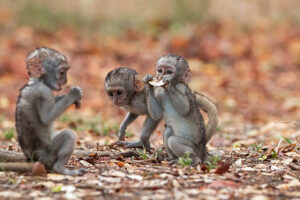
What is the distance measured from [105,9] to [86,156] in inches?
763

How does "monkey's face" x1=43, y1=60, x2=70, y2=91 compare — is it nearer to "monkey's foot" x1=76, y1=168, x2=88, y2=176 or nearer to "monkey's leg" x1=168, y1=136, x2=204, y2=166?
"monkey's foot" x1=76, y1=168, x2=88, y2=176

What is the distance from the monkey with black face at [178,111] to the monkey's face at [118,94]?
2.59 feet

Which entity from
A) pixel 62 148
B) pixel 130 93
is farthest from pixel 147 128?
pixel 62 148

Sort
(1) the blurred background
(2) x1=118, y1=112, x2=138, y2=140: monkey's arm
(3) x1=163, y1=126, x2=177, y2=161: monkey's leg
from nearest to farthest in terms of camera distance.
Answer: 1. (3) x1=163, y1=126, x2=177, y2=161: monkey's leg
2. (2) x1=118, y1=112, x2=138, y2=140: monkey's arm
3. (1) the blurred background

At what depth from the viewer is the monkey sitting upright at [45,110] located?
20.7 ft

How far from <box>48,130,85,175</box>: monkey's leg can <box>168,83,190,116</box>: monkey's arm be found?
1.64 m

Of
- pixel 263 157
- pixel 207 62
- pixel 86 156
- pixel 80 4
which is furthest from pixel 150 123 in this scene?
pixel 80 4

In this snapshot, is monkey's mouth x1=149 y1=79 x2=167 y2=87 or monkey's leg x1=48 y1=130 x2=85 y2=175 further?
monkey's mouth x1=149 y1=79 x2=167 y2=87

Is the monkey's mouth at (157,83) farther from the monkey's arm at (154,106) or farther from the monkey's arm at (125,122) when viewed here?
the monkey's arm at (125,122)

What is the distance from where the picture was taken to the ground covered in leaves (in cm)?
611

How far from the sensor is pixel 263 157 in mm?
8016

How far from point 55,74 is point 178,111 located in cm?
193

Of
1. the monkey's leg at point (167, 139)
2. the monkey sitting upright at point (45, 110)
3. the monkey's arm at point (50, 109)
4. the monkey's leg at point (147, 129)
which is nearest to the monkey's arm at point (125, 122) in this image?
the monkey's leg at point (147, 129)

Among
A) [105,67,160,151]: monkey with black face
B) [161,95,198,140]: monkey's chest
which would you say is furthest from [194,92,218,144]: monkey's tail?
[105,67,160,151]: monkey with black face
